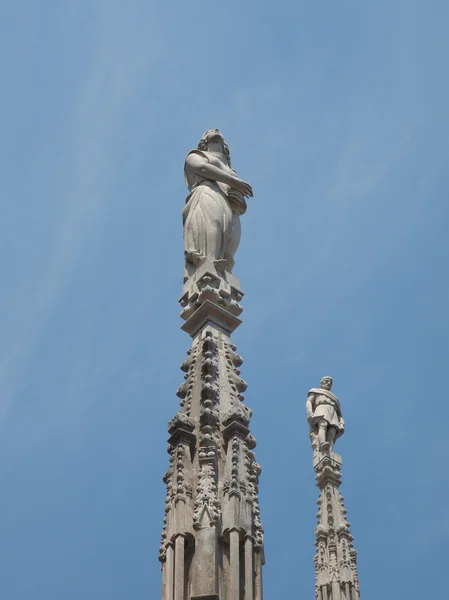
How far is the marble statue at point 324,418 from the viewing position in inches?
755

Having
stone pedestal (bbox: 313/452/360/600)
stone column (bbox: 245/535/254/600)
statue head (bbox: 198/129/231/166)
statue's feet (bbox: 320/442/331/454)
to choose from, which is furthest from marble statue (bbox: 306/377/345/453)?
stone column (bbox: 245/535/254/600)

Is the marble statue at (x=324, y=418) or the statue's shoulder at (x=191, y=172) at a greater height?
the marble statue at (x=324, y=418)

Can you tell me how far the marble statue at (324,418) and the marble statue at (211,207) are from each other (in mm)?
7675

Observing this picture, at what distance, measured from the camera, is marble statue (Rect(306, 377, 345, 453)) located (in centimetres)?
1919

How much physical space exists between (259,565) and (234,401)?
1623 mm

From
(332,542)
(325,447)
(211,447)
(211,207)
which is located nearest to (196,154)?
(211,207)

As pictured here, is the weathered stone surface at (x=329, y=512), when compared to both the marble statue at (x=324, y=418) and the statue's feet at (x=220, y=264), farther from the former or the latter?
the statue's feet at (x=220, y=264)

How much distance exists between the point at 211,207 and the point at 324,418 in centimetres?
866

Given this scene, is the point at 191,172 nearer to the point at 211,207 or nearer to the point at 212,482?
the point at 211,207

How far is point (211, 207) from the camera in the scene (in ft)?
37.9

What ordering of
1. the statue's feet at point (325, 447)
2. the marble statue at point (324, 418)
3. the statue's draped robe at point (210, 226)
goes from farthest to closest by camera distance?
1. the marble statue at point (324, 418)
2. the statue's feet at point (325, 447)
3. the statue's draped robe at point (210, 226)

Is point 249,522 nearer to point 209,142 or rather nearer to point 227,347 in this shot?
point 227,347

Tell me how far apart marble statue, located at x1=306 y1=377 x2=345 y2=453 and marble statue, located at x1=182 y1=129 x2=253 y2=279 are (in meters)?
7.67

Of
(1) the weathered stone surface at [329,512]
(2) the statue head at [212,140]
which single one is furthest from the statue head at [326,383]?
(2) the statue head at [212,140]
